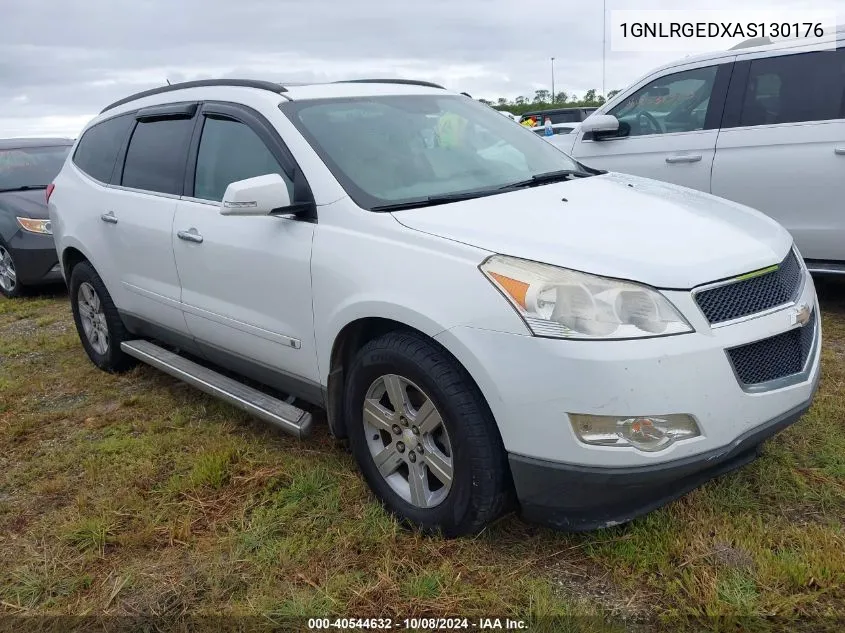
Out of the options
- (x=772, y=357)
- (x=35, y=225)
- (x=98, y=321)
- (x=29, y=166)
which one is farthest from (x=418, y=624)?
(x=29, y=166)

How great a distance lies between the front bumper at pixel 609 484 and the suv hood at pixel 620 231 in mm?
551

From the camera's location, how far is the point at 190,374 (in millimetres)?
3922

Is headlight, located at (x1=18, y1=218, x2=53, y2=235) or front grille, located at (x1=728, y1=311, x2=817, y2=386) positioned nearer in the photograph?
front grille, located at (x1=728, y1=311, x2=817, y2=386)

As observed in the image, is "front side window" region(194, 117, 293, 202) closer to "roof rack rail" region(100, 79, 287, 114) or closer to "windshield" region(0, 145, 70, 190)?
"roof rack rail" region(100, 79, 287, 114)

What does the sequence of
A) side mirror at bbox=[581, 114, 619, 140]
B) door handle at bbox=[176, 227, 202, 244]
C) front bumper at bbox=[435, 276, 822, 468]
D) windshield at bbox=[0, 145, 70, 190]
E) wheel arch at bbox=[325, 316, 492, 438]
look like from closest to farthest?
front bumper at bbox=[435, 276, 822, 468] → wheel arch at bbox=[325, 316, 492, 438] → door handle at bbox=[176, 227, 202, 244] → side mirror at bbox=[581, 114, 619, 140] → windshield at bbox=[0, 145, 70, 190]

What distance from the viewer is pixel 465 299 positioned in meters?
2.46

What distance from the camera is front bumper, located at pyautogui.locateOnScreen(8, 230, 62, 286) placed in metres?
7.43

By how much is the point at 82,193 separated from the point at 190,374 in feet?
5.56

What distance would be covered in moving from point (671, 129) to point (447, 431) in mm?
4069

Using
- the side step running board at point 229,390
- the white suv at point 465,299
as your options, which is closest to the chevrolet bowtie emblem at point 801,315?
the white suv at point 465,299

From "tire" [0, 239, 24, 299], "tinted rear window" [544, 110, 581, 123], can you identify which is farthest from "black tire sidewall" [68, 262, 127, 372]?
"tinted rear window" [544, 110, 581, 123]

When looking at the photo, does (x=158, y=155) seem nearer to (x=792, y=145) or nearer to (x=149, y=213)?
(x=149, y=213)

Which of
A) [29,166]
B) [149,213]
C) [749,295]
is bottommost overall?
[749,295]

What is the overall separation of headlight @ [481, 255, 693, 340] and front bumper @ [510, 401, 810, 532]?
0.42 meters
